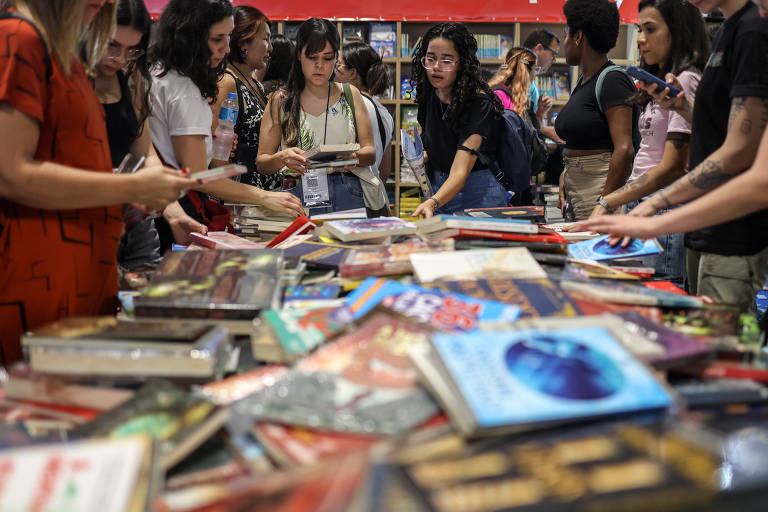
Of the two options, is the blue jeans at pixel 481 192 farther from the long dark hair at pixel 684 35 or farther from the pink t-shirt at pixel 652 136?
the long dark hair at pixel 684 35

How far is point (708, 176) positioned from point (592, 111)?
125 cm

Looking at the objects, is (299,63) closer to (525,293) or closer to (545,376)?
(525,293)

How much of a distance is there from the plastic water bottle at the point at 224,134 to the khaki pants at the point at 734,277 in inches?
76.1

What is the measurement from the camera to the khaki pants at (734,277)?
5.33 feet

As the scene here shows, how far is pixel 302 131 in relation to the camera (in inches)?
119

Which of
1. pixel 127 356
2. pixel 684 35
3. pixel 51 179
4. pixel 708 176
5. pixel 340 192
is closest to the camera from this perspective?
pixel 127 356

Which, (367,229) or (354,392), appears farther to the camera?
(367,229)

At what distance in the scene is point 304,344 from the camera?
102 centimetres

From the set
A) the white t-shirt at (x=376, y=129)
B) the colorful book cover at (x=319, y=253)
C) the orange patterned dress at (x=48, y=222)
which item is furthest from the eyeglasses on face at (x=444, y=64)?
the orange patterned dress at (x=48, y=222)

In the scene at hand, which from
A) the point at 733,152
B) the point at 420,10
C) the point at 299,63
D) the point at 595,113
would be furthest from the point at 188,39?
the point at 420,10

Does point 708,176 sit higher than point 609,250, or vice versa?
point 708,176

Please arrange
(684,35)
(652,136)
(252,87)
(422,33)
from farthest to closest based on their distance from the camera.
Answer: (422,33), (252,87), (652,136), (684,35)

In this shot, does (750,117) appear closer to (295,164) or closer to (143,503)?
(143,503)

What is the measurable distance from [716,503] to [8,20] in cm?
134
